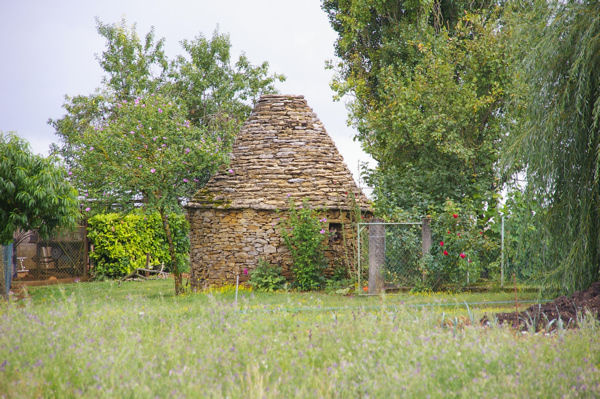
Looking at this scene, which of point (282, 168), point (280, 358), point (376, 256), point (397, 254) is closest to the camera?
point (280, 358)

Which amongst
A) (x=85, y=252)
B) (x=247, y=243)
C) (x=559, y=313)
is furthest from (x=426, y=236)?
(x=85, y=252)

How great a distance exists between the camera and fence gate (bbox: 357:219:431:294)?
41.3ft

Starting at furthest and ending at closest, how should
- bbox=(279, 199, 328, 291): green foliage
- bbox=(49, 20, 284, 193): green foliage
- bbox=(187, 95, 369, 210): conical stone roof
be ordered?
1. bbox=(49, 20, 284, 193): green foliage
2. bbox=(187, 95, 369, 210): conical stone roof
3. bbox=(279, 199, 328, 291): green foliage

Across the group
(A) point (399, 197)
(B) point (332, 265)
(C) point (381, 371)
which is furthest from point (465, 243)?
(C) point (381, 371)

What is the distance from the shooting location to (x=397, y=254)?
43.5 feet

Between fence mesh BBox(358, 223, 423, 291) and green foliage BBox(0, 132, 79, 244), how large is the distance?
23.2ft

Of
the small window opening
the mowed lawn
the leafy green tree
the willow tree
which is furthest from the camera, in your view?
the small window opening

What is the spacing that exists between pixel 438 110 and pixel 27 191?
1188cm

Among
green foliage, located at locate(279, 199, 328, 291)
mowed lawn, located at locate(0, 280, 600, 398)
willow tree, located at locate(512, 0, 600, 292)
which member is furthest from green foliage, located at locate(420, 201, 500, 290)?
Answer: mowed lawn, located at locate(0, 280, 600, 398)

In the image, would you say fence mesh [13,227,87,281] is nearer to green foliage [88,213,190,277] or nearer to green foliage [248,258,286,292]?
green foliage [88,213,190,277]

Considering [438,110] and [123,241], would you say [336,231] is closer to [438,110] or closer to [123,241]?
[438,110]

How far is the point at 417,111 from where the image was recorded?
17.3 metres

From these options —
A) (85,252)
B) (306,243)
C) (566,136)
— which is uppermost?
(566,136)

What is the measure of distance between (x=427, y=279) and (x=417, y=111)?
6.41m
